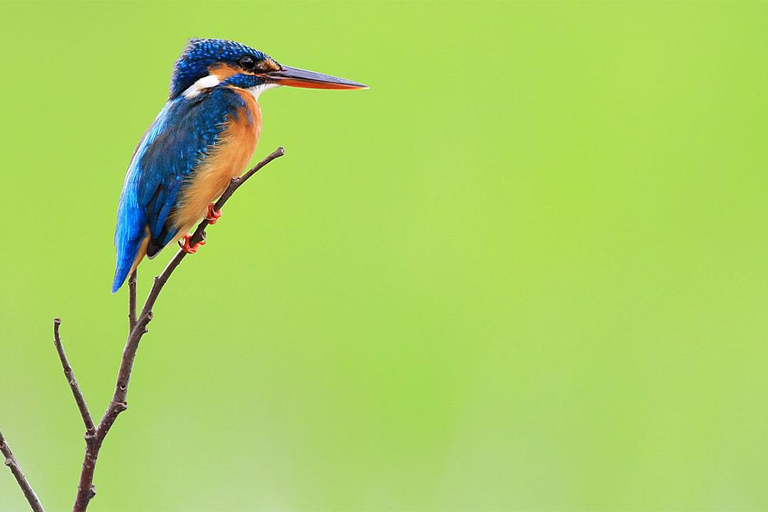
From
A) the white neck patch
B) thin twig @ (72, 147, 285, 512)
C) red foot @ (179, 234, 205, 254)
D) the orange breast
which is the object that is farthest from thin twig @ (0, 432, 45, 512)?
the white neck patch

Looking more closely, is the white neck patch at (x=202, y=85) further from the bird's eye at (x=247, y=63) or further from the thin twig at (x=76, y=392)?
the thin twig at (x=76, y=392)

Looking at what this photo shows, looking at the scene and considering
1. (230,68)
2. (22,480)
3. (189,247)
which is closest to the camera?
(22,480)

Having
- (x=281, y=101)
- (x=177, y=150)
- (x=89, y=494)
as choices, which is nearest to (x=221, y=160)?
(x=177, y=150)

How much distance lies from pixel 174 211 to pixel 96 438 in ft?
1.88

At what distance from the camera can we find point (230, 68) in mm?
1448

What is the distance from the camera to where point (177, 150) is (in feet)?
4.53

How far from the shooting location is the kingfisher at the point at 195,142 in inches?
53.4

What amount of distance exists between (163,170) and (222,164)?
96 millimetres

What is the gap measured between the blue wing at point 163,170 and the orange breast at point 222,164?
12 mm

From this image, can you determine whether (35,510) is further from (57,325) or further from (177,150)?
(177,150)

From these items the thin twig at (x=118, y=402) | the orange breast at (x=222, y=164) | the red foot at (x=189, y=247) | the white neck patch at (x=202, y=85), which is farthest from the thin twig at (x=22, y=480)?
the white neck patch at (x=202, y=85)

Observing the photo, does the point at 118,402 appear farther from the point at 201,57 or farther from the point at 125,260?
the point at 201,57

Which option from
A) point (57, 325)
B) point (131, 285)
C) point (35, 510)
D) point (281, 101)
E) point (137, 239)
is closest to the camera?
point (35, 510)

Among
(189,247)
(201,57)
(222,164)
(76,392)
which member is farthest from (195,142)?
(76,392)
